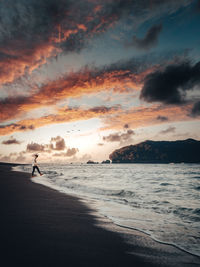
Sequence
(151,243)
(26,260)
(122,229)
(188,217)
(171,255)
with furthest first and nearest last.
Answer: (188,217), (122,229), (151,243), (171,255), (26,260)

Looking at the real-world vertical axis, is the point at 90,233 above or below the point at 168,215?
above

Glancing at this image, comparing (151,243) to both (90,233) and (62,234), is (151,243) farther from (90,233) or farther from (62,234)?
(62,234)

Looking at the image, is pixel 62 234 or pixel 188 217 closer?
pixel 62 234

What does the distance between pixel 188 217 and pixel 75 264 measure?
15.7 feet

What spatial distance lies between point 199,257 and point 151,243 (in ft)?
2.62

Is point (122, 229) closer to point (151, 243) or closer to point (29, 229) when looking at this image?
point (151, 243)

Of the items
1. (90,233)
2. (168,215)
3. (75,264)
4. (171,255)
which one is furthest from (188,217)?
(75,264)

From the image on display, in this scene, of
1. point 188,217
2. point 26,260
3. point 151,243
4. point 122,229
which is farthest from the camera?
point 188,217

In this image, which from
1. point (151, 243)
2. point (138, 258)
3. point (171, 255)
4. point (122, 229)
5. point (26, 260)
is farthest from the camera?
point (122, 229)

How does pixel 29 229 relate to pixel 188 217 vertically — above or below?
above

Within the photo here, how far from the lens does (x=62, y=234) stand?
3.36 metres

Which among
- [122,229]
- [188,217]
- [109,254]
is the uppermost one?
[109,254]

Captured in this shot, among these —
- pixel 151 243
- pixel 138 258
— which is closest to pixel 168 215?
pixel 151 243

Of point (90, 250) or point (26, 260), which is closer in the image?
point (26, 260)
